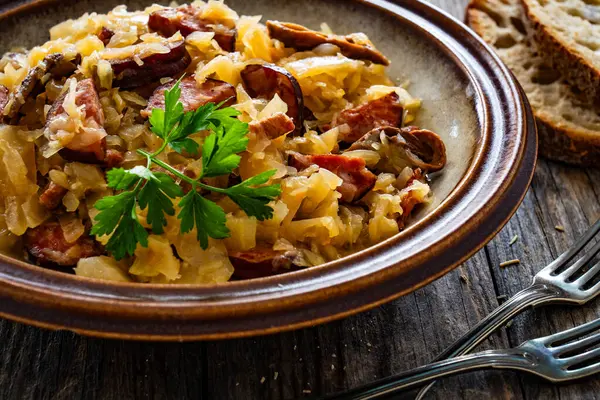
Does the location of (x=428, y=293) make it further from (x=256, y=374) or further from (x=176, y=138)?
(x=176, y=138)

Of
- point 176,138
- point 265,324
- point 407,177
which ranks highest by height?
point 176,138

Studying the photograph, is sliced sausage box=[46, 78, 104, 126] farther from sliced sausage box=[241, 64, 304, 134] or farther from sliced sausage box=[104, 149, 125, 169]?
sliced sausage box=[241, 64, 304, 134]

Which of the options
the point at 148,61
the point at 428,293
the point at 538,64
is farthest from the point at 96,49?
the point at 538,64

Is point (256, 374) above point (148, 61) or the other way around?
the other way around

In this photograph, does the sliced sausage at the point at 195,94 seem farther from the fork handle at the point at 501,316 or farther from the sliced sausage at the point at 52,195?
the fork handle at the point at 501,316

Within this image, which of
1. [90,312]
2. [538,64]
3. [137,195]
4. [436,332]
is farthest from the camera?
[538,64]

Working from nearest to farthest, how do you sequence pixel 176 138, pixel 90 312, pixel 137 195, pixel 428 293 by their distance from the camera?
pixel 90 312 < pixel 137 195 < pixel 176 138 < pixel 428 293

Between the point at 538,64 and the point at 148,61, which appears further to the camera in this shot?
the point at 538,64
